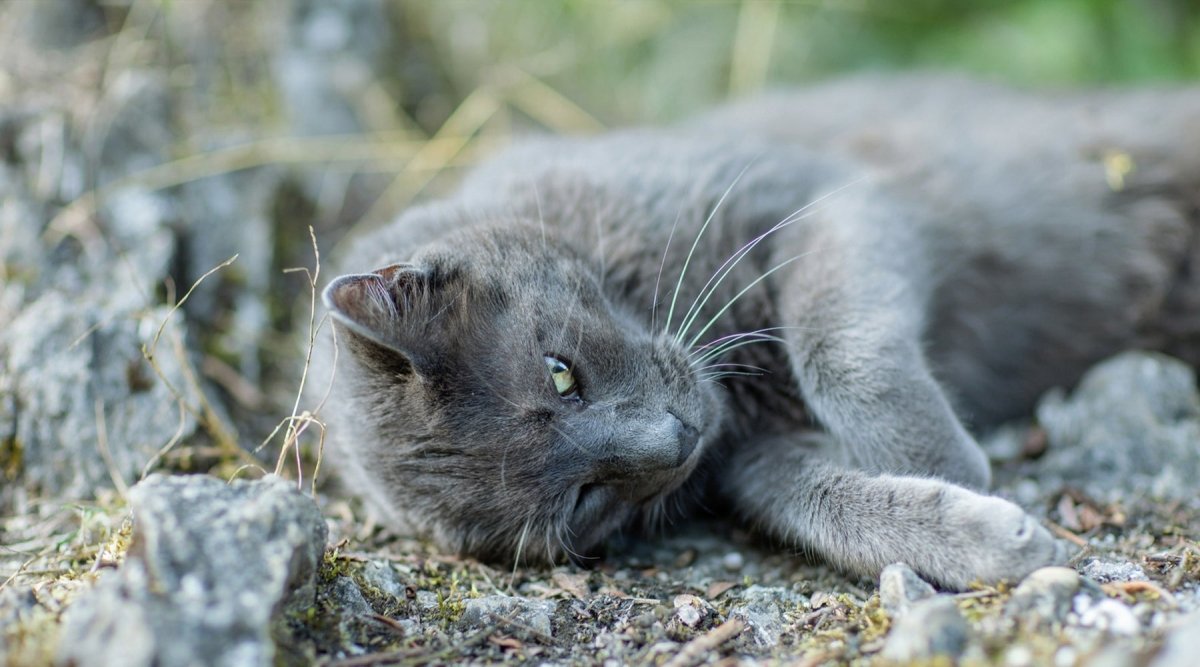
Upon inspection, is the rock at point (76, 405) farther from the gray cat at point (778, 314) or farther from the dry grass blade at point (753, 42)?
the dry grass blade at point (753, 42)

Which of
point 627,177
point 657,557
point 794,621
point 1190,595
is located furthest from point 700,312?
point 1190,595

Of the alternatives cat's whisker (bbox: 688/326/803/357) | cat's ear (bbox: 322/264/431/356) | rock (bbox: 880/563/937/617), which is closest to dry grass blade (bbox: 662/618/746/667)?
rock (bbox: 880/563/937/617)

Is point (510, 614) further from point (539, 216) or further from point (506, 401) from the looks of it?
point (539, 216)

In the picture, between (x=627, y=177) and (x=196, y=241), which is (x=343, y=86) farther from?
(x=627, y=177)

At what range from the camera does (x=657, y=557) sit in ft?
7.06

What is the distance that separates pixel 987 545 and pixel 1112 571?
24cm

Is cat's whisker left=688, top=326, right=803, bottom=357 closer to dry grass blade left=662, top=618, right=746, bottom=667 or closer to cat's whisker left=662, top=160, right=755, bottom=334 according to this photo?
cat's whisker left=662, top=160, right=755, bottom=334

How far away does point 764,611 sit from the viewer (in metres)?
1.77

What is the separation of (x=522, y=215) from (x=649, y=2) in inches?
80.6

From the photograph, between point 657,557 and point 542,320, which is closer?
point 542,320

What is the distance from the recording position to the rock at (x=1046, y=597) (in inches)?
56.4

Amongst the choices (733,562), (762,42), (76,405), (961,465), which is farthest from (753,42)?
(76,405)

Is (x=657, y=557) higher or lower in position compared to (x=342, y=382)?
lower

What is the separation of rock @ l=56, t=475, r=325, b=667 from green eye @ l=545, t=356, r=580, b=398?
52cm
